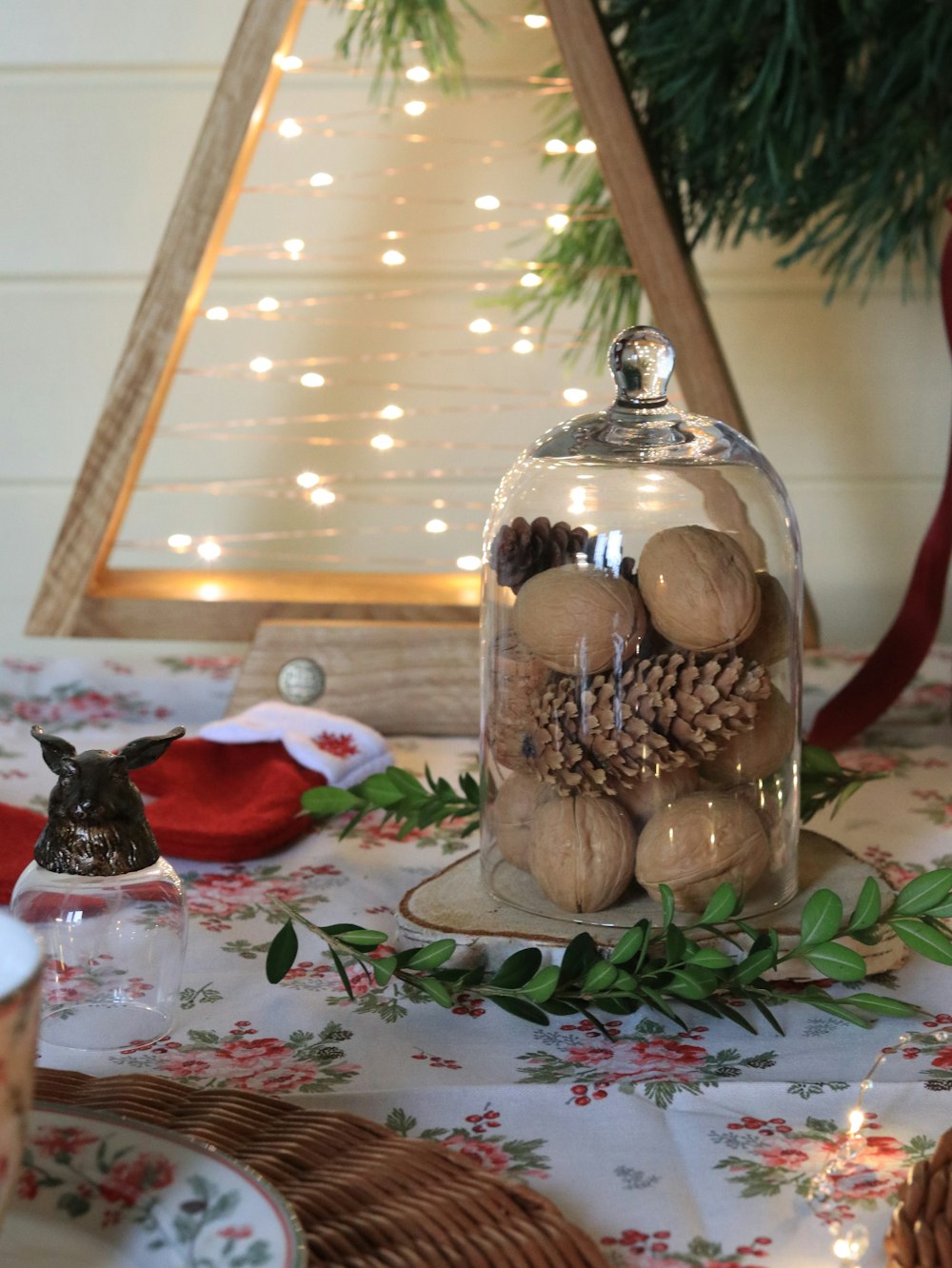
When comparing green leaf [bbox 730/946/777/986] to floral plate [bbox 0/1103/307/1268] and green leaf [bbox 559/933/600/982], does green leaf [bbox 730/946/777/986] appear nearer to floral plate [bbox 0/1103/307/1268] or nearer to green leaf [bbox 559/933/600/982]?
green leaf [bbox 559/933/600/982]

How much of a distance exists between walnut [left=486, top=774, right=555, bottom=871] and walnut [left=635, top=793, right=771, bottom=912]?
46 mm

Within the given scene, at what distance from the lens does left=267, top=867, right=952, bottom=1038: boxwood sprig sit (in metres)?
0.44

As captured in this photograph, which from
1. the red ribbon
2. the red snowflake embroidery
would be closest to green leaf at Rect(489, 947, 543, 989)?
the red snowflake embroidery

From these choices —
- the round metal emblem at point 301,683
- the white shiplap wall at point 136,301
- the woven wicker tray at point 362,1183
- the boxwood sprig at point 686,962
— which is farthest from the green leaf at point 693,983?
the white shiplap wall at point 136,301

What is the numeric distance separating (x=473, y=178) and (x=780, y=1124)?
0.97m

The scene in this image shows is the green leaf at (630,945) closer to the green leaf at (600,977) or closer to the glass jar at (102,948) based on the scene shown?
the green leaf at (600,977)

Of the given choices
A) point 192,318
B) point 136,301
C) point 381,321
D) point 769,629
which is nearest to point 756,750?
point 769,629

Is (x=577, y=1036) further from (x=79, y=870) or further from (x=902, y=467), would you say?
(x=902, y=467)

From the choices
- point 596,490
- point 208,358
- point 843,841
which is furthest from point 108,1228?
point 208,358

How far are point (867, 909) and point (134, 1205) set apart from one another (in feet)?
0.88

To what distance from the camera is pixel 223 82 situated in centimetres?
85

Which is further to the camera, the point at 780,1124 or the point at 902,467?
the point at 902,467

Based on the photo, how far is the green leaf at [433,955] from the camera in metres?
0.46

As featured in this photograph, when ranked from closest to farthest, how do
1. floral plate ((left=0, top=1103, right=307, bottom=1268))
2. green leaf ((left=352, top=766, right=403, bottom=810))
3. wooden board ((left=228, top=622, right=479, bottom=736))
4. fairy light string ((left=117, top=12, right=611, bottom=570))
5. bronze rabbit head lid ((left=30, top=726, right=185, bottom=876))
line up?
1. floral plate ((left=0, top=1103, right=307, bottom=1268))
2. bronze rabbit head lid ((left=30, top=726, right=185, bottom=876))
3. green leaf ((left=352, top=766, right=403, bottom=810))
4. wooden board ((left=228, top=622, right=479, bottom=736))
5. fairy light string ((left=117, top=12, right=611, bottom=570))
